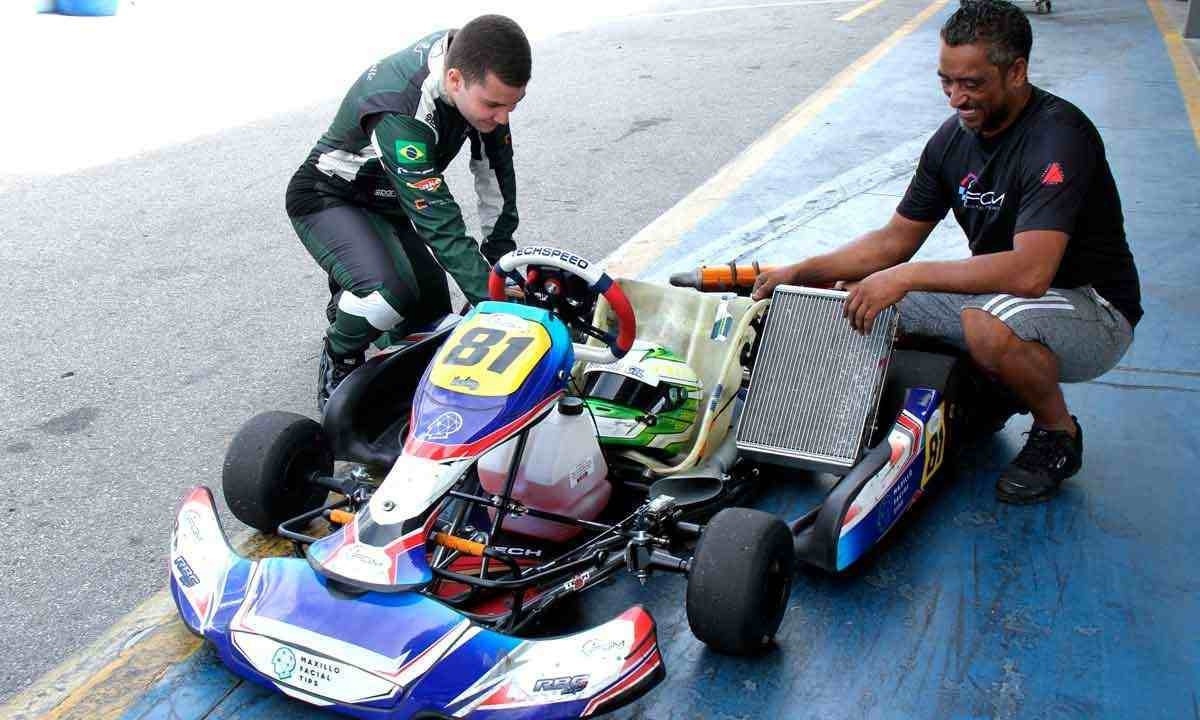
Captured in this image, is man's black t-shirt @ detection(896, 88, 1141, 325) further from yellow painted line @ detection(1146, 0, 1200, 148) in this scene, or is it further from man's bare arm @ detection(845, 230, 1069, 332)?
yellow painted line @ detection(1146, 0, 1200, 148)

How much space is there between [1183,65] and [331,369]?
8.15 m

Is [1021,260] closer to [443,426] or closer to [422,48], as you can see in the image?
[443,426]

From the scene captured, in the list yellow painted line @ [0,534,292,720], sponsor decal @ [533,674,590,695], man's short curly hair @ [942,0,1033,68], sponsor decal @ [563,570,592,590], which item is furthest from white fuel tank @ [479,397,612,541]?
man's short curly hair @ [942,0,1033,68]

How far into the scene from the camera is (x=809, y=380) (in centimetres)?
362

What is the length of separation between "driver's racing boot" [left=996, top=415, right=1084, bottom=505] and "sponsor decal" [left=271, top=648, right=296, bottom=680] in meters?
2.09

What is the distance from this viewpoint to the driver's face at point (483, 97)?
3.64 metres

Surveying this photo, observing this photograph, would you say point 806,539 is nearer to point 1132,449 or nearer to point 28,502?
point 1132,449

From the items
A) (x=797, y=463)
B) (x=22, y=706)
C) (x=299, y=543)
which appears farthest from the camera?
(x=797, y=463)

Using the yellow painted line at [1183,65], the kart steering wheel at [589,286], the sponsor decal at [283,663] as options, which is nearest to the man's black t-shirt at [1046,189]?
the kart steering wheel at [589,286]

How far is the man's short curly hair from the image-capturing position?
139 inches

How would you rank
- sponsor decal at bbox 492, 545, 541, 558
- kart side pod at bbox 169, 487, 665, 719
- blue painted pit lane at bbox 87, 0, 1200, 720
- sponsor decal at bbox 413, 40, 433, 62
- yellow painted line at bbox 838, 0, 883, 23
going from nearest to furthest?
kart side pod at bbox 169, 487, 665, 719
blue painted pit lane at bbox 87, 0, 1200, 720
sponsor decal at bbox 492, 545, 541, 558
sponsor decal at bbox 413, 40, 433, 62
yellow painted line at bbox 838, 0, 883, 23

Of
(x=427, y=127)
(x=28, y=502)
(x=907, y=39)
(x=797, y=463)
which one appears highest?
(x=427, y=127)

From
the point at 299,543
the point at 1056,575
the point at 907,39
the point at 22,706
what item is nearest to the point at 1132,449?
the point at 1056,575

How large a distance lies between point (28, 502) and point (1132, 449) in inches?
Result: 134
